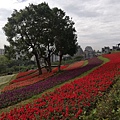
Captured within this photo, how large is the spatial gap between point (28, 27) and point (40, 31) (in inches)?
75.8

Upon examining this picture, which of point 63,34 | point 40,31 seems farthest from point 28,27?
point 63,34

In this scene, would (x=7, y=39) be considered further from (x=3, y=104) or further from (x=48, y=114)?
(x=48, y=114)

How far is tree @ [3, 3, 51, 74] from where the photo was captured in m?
30.4

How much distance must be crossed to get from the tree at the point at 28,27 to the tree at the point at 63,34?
5.21ft

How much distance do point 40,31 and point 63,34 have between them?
3.58m

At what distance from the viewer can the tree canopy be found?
1198 inches

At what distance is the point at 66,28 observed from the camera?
32.1 meters

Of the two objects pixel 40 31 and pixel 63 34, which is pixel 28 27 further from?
pixel 63 34

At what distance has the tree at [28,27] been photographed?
99.7ft

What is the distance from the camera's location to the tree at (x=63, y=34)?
101 ft

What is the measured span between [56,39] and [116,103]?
930 inches

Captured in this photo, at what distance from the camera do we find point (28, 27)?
30547 mm

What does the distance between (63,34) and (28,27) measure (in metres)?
5.47

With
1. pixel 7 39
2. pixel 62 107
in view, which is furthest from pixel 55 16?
pixel 62 107
